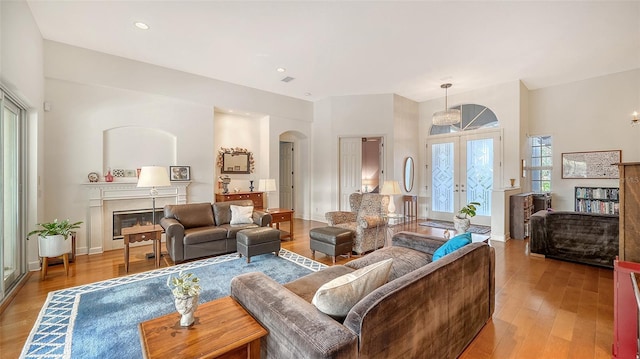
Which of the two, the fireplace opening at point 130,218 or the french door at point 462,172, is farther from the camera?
the french door at point 462,172

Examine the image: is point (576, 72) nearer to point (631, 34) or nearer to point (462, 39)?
point (631, 34)

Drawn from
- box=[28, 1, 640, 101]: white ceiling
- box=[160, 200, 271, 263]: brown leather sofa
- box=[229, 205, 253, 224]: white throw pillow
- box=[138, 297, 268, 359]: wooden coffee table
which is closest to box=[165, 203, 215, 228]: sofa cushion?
box=[160, 200, 271, 263]: brown leather sofa

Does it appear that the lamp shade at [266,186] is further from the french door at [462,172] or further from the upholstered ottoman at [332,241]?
the french door at [462,172]

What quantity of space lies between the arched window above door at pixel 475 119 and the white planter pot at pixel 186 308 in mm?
7259

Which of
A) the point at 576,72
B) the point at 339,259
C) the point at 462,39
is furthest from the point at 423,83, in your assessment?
the point at 339,259

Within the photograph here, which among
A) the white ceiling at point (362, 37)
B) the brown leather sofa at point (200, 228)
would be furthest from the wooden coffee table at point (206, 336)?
the white ceiling at point (362, 37)

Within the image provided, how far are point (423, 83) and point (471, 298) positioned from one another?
17.1 ft

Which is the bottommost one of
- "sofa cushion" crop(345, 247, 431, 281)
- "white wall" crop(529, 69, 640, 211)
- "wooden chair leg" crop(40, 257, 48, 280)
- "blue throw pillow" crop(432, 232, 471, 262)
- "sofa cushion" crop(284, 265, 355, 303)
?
"wooden chair leg" crop(40, 257, 48, 280)

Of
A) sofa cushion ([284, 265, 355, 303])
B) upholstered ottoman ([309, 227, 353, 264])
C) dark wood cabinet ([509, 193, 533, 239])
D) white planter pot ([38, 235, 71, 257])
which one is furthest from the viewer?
dark wood cabinet ([509, 193, 533, 239])

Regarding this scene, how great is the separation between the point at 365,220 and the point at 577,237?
3.03 m

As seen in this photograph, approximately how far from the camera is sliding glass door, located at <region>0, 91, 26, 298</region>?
10.2 feet

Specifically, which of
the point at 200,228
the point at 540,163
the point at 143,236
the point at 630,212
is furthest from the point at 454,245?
the point at 540,163

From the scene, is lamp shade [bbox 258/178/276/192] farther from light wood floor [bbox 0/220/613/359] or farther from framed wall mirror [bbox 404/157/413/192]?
framed wall mirror [bbox 404/157/413/192]

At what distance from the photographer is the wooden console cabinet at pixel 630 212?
6.12 feet
